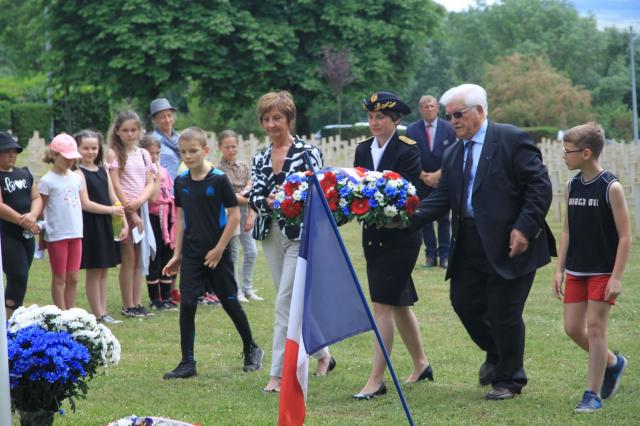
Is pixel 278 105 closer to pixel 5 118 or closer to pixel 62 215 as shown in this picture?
pixel 62 215

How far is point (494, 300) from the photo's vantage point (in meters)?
7.11

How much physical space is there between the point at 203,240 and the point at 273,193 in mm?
977

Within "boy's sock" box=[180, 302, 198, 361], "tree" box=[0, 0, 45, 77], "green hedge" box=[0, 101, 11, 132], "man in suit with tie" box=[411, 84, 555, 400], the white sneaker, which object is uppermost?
"tree" box=[0, 0, 45, 77]

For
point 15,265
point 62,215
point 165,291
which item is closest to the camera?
point 15,265

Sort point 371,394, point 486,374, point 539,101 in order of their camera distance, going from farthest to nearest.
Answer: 1. point 539,101
2. point 486,374
3. point 371,394

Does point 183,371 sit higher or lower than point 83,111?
lower

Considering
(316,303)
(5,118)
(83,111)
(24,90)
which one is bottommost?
(316,303)

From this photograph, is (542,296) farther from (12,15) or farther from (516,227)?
(12,15)

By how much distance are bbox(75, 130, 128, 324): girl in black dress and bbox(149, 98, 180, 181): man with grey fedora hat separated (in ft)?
4.49

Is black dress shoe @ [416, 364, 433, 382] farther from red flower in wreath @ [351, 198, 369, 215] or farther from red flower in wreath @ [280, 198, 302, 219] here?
red flower in wreath @ [280, 198, 302, 219]

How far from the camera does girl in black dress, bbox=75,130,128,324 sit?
10.7 m

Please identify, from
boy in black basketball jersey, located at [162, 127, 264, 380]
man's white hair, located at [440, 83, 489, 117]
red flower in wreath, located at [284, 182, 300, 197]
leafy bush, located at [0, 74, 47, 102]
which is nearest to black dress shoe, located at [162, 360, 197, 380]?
boy in black basketball jersey, located at [162, 127, 264, 380]

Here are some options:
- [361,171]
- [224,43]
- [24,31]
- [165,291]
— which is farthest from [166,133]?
[24,31]

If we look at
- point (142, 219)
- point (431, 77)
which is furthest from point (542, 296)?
point (431, 77)
